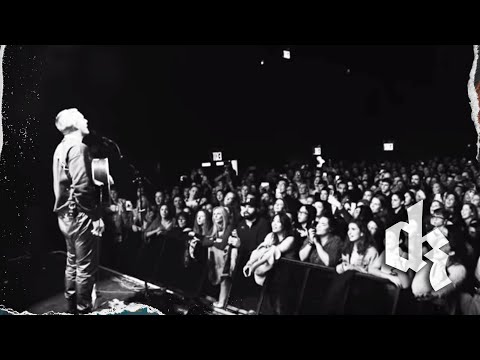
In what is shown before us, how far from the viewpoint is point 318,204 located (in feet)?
11.1

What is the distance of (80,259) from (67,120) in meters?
1.02

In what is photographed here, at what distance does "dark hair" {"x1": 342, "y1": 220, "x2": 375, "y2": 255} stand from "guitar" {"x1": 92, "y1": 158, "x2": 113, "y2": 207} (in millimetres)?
1740

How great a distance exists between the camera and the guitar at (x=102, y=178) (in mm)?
3580

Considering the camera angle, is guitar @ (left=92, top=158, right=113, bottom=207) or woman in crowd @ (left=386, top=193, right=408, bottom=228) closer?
woman in crowd @ (left=386, top=193, right=408, bottom=228)

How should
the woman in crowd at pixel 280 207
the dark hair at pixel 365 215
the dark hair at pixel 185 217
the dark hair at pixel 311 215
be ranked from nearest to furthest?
the dark hair at pixel 365 215
the dark hair at pixel 311 215
the woman in crowd at pixel 280 207
the dark hair at pixel 185 217

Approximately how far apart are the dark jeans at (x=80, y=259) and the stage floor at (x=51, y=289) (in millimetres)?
58

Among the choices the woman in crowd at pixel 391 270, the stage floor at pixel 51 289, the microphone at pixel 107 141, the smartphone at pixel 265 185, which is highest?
the microphone at pixel 107 141

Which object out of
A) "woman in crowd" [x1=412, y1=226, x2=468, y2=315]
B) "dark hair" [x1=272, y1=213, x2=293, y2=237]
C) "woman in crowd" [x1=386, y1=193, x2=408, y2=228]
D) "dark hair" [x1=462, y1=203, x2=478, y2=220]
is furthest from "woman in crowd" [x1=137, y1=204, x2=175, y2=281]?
"dark hair" [x1=462, y1=203, x2=478, y2=220]

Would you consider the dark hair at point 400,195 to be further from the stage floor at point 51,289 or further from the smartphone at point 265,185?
the stage floor at point 51,289

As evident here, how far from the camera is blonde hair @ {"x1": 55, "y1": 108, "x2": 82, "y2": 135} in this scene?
3.59 m

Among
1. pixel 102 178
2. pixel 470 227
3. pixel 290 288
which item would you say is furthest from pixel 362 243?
pixel 102 178

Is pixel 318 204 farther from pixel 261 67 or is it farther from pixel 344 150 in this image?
pixel 261 67

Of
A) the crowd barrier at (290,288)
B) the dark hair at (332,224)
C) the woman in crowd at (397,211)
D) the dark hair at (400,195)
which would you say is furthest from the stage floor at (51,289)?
the dark hair at (400,195)

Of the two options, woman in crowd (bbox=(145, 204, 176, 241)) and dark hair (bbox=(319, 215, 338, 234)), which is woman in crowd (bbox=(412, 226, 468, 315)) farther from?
woman in crowd (bbox=(145, 204, 176, 241))
